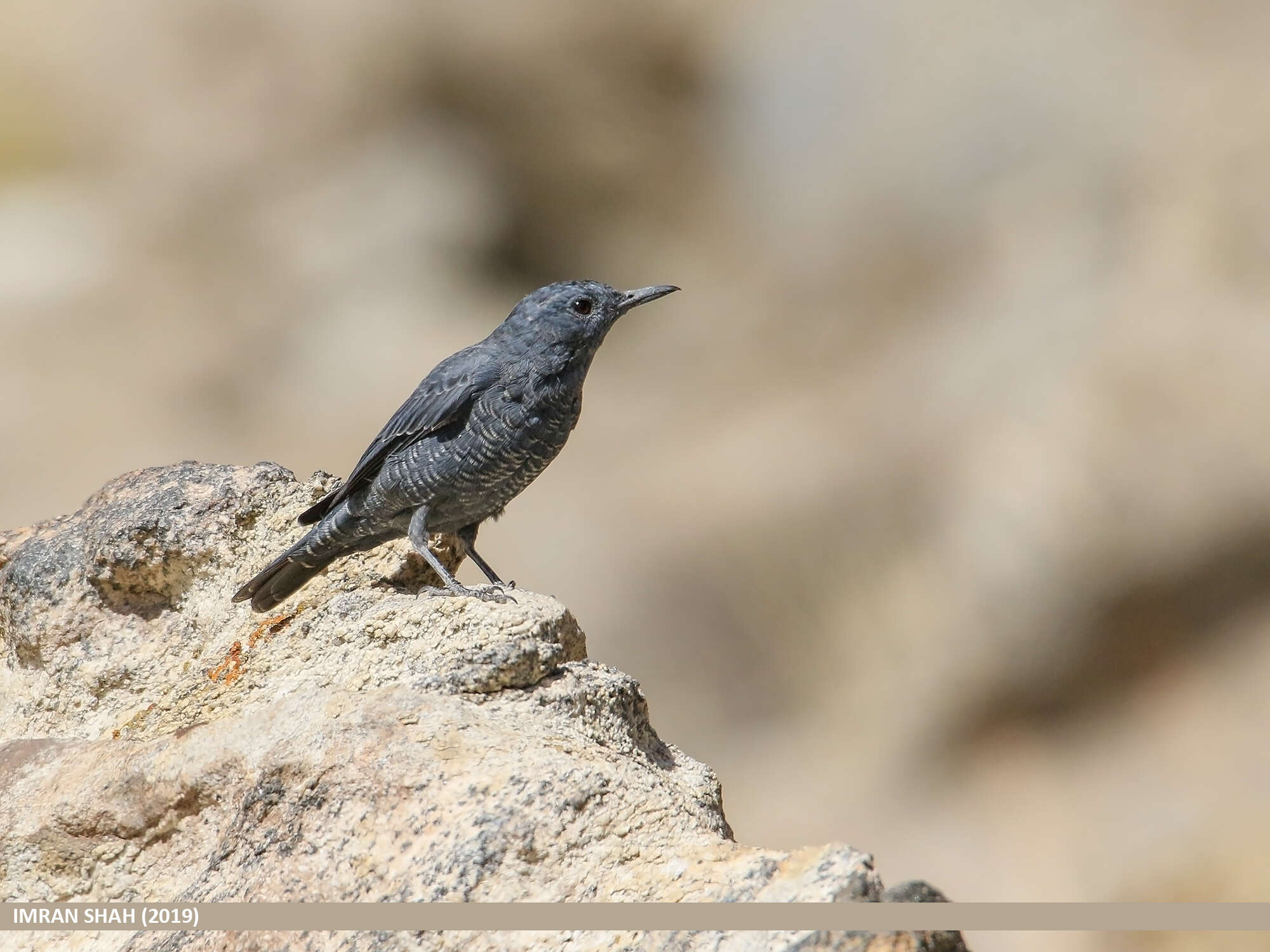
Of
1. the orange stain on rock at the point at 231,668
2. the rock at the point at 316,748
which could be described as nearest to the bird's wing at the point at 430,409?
the rock at the point at 316,748

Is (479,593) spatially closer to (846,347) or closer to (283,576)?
(283,576)

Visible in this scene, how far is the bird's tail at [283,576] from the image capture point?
4684 mm

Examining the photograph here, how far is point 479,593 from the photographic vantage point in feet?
14.4

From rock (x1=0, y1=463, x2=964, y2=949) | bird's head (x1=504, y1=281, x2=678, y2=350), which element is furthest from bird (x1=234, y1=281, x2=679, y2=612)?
rock (x1=0, y1=463, x2=964, y2=949)

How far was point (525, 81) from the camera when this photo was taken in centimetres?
1482

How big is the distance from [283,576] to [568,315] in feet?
5.18

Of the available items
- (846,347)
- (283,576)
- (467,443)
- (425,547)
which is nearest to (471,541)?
(425,547)

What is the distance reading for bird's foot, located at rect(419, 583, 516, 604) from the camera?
4.09m

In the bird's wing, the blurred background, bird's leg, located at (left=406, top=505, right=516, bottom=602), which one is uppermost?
the blurred background

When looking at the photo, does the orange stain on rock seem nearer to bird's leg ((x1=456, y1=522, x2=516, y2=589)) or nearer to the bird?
the bird

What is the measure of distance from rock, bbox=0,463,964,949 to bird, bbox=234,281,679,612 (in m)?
0.23

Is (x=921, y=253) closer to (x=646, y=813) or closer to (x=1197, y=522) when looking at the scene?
(x=1197, y=522)

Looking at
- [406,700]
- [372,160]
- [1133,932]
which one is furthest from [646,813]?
[372,160]

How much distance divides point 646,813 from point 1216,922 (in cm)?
151
